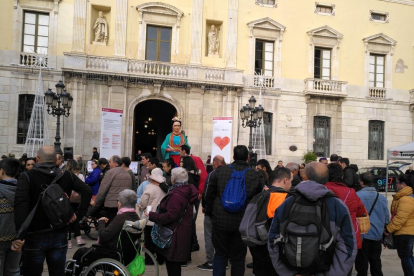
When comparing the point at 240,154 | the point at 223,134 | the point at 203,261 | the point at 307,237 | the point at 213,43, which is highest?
the point at 213,43

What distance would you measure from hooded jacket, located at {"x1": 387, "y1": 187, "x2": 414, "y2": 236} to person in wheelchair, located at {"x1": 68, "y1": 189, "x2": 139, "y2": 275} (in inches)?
158

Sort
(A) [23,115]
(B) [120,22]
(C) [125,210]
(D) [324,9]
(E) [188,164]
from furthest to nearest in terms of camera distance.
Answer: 1. (D) [324,9]
2. (B) [120,22]
3. (A) [23,115]
4. (E) [188,164]
5. (C) [125,210]

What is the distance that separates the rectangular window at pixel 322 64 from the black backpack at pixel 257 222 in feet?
69.6

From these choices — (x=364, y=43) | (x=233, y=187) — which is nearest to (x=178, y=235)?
(x=233, y=187)

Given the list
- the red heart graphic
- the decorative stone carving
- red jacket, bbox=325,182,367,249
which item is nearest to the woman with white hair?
red jacket, bbox=325,182,367,249

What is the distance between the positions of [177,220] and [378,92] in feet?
76.1

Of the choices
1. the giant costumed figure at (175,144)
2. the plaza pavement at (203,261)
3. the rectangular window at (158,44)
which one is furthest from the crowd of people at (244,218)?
the rectangular window at (158,44)

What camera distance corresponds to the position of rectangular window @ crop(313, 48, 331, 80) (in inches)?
966

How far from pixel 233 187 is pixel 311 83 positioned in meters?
19.3

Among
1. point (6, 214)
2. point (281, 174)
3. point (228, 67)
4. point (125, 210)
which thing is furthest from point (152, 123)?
point (281, 174)

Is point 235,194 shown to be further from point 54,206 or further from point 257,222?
point 54,206

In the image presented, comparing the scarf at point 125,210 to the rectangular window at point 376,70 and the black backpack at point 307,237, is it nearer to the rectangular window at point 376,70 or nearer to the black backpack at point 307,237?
the black backpack at point 307,237

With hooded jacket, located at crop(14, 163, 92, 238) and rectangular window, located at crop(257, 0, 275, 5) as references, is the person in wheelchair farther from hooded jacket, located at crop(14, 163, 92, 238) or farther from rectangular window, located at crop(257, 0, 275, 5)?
rectangular window, located at crop(257, 0, 275, 5)

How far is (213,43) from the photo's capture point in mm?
22531
